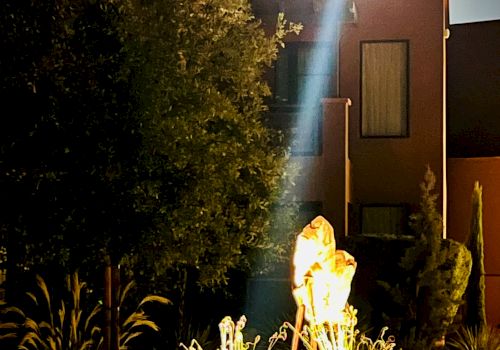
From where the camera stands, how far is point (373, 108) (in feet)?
58.7

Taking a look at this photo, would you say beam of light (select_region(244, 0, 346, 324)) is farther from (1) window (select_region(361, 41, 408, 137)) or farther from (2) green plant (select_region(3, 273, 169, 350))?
(2) green plant (select_region(3, 273, 169, 350))

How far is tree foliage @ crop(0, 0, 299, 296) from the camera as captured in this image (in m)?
8.92

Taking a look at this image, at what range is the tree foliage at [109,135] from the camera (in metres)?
8.92

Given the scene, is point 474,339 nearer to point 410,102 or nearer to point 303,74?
point 410,102

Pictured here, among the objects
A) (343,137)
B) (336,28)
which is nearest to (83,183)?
(343,137)

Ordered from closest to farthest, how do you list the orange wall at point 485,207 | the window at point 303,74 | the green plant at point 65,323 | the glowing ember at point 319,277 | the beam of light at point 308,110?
1. the glowing ember at point 319,277
2. the green plant at point 65,323
3. the beam of light at point 308,110
4. the window at point 303,74
5. the orange wall at point 485,207

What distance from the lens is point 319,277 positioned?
880 cm

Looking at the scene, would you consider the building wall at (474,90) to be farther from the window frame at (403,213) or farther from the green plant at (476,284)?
the green plant at (476,284)

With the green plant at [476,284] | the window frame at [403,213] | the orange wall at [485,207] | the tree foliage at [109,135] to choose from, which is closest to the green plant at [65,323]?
the tree foliage at [109,135]

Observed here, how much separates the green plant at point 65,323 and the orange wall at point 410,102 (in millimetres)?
6601

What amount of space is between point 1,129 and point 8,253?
1.44 m

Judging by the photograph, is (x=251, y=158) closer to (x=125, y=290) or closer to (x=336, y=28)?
(x=125, y=290)

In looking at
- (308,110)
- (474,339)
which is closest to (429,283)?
(474,339)

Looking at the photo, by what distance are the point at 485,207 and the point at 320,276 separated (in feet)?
35.7
